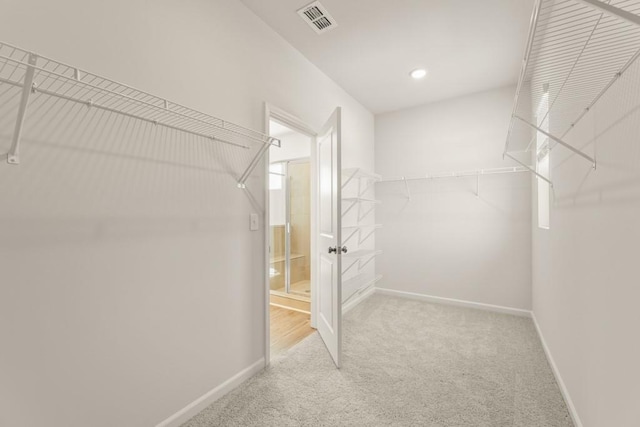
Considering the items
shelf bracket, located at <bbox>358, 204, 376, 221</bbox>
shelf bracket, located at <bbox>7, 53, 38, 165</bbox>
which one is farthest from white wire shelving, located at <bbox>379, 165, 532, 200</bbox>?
shelf bracket, located at <bbox>7, 53, 38, 165</bbox>

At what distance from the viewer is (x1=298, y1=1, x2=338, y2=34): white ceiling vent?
6.39ft

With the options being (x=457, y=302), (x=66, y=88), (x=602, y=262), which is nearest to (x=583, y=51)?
(x=602, y=262)

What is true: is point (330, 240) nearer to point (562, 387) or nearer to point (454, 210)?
point (562, 387)

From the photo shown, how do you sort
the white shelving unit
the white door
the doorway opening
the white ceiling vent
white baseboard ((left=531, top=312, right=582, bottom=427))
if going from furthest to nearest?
the doorway opening < the white shelving unit < the white door < the white ceiling vent < white baseboard ((left=531, top=312, right=582, bottom=427))

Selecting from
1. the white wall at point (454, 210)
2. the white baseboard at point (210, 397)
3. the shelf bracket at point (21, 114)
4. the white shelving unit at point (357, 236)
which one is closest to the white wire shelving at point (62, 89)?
the shelf bracket at point (21, 114)

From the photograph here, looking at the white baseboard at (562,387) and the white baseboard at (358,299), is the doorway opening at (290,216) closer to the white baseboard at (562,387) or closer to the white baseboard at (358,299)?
the white baseboard at (358,299)

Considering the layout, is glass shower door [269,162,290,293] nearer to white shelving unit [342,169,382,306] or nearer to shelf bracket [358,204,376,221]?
white shelving unit [342,169,382,306]

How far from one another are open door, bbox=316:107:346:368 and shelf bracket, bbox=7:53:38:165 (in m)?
1.56

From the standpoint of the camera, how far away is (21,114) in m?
0.93

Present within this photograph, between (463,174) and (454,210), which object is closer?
(463,174)

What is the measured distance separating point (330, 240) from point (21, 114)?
72.9 inches

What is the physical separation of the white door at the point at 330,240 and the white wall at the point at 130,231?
0.55m

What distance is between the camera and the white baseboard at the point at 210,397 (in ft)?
4.99

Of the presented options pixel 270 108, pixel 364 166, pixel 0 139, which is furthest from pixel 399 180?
pixel 0 139
